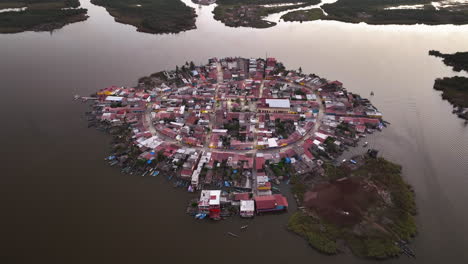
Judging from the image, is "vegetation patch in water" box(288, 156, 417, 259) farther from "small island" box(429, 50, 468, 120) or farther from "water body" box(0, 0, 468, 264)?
"small island" box(429, 50, 468, 120)

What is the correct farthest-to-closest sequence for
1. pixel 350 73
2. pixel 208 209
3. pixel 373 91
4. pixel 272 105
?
pixel 350 73
pixel 373 91
pixel 272 105
pixel 208 209

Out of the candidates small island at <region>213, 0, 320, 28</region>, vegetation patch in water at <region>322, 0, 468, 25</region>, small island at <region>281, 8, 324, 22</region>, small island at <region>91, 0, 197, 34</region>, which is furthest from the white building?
vegetation patch in water at <region>322, 0, 468, 25</region>

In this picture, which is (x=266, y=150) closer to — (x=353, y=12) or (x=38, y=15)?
(x=353, y=12)

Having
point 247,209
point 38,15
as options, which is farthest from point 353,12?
point 38,15

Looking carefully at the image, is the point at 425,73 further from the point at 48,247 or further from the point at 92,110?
the point at 48,247

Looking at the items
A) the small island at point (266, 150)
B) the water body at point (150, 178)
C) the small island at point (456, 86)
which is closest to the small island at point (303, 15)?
the water body at point (150, 178)

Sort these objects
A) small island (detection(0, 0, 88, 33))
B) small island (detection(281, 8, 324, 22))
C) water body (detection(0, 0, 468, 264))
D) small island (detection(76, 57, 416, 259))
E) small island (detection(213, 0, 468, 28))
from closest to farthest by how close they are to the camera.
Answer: water body (detection(0, 0, 468, 264)) → small island (detection(76, 57, 416, 259)) → small island (detection(0, 0, 88, 33)) → small island (detection(213, 0, 468, 28)) → small island (detection(281, 8, 324, 22))

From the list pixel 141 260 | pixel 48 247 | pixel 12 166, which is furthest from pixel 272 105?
pixel 12 166
